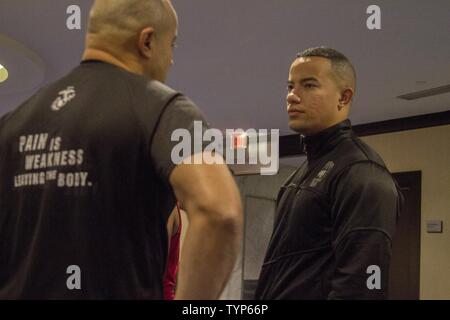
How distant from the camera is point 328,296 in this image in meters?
1.54

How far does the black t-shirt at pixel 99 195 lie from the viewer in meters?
1.02

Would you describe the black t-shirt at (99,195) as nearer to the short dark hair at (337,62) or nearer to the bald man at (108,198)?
the bald man at (108,198)

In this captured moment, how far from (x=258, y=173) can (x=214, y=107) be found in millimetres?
2128

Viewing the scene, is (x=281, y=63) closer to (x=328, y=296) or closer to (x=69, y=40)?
(x=69, y=40)

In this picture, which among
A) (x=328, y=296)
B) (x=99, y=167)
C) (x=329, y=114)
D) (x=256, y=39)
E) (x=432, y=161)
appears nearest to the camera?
(x=99, y=167)

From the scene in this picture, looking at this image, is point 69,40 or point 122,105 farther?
point 69,40

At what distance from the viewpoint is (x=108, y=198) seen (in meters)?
1.03

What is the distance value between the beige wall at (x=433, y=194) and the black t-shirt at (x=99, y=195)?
488 centimetres

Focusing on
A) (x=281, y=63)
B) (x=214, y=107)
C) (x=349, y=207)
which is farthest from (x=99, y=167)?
(x=214, y=107)

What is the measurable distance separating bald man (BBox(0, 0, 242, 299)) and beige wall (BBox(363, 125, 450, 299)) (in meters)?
4.88

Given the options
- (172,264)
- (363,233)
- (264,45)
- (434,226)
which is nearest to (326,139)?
(363,233)

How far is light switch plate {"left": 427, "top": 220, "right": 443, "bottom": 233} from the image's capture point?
548 cm

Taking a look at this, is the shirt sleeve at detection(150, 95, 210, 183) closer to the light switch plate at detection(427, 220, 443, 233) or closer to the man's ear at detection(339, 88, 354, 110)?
the man's ear at detection(339, 88, 354, 110)

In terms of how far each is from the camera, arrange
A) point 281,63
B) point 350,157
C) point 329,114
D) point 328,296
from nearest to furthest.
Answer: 1. point 328,296
2. point 350,157
3. point 329,114
4. point 281,63
